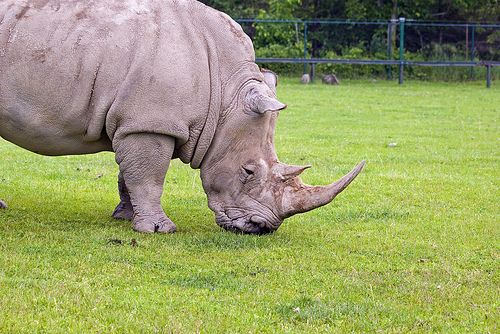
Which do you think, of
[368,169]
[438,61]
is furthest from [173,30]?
[438,61]

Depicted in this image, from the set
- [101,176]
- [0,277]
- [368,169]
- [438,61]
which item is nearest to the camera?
[0,277]

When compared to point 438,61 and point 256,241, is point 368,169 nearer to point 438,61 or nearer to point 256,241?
point 256,241

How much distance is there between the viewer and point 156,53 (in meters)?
9.10

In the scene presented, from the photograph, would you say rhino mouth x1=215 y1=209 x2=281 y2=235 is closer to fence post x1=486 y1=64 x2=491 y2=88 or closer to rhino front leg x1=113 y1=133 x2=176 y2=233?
rhino front leg x1=113 y1=133 x2=176 y2=233

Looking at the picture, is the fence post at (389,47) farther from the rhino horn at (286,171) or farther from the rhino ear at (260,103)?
the rhino horn at (286,171)

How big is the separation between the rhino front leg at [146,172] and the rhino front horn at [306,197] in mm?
1063

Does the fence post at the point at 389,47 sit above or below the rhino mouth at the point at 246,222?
below

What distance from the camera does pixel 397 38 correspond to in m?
39.2

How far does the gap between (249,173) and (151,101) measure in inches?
43.2

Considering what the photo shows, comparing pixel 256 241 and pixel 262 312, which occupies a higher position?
pixel 262 312

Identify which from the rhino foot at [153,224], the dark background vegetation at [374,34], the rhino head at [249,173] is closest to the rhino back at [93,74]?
the rhino head at [249,173]

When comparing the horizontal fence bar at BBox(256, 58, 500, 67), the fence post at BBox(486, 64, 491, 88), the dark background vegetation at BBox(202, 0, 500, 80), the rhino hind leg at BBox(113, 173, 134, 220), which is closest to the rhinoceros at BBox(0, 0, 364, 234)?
the rhino hind leg at BBox(113, 173, 134, 220)

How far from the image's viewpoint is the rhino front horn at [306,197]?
29.7 ft

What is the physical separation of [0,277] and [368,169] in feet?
25.4
